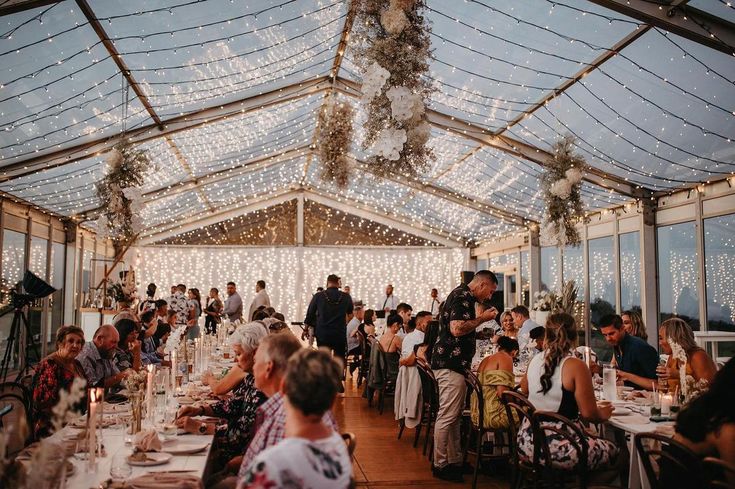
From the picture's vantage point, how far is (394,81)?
406 centimetres

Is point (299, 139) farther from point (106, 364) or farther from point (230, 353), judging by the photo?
point (106, 364)

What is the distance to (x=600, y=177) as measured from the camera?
11.1 m

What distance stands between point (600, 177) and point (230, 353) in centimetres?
688

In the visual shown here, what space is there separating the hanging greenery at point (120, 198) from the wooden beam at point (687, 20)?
539 cm

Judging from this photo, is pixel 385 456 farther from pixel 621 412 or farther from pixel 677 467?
pixel 677 467

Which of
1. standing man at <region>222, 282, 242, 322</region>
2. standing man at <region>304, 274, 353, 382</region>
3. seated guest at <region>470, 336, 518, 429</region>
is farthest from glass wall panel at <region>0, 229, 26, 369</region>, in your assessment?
seated guest at <region>470, 336, 518, 429</region>

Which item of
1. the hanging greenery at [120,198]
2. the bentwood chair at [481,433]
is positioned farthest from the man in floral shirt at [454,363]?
the hanging greenery at [120,198]

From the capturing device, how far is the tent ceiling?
22.9ft

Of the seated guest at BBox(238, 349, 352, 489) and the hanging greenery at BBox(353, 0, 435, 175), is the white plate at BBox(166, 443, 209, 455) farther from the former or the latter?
the hanging greenery at BBox(353, 0, 435, 175)

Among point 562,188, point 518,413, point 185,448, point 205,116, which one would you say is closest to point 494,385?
point 518,413

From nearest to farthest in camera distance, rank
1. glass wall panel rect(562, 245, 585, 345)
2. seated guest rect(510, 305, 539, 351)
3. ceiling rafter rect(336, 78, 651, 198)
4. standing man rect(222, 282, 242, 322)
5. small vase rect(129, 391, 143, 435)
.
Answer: small vase rect(129, 391, 143, 435) → seated guest rect(510, 305, 539, 351) → ceiling rafter rect(336, 78, 651, 198) → glass wall panel rect(562, 245, 585, 345) → standing man rect(222, 282, 242, 322)

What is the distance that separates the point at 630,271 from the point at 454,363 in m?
7.81

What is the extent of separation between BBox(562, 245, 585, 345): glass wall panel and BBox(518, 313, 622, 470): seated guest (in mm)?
9536

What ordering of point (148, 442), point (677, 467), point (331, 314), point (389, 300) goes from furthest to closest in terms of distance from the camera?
1. point (389, 300)
2. point (331, 314)
3. point (148, 442)
4. point (677, 467)
